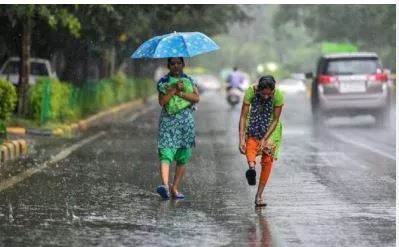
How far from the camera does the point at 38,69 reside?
2905 cm

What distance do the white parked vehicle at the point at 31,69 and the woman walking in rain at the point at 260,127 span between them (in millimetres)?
18569

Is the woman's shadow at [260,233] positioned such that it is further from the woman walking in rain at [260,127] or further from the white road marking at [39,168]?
the white road marking at [39,168]

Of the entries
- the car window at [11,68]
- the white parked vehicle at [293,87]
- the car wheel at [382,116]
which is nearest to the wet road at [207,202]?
the car wheel at [382,116]

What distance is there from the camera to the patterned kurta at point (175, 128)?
1050 cm

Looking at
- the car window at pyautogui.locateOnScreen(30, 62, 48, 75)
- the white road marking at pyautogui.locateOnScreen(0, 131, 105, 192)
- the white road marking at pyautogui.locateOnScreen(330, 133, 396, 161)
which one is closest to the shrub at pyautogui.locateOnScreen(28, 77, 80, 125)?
the white road marking at pyautogui.locateOnScreen(0, 131, 105, 192)

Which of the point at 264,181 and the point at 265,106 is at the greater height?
the point at 265,106

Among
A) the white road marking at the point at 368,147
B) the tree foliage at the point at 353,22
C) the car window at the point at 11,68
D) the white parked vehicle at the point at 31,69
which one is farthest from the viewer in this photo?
the tree foliage at the point at 353,22

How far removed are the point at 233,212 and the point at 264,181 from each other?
78cm

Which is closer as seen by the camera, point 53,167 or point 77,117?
point 53,167

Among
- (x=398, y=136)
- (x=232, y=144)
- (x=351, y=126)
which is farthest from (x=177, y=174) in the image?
(x=351, y=126)

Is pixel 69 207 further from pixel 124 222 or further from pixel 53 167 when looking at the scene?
pixel 53 167

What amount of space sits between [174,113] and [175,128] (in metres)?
0.16

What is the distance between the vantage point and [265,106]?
32.8ft

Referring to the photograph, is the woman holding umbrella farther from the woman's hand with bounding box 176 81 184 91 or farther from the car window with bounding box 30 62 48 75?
the car window with bounding box 30 62 48 75
